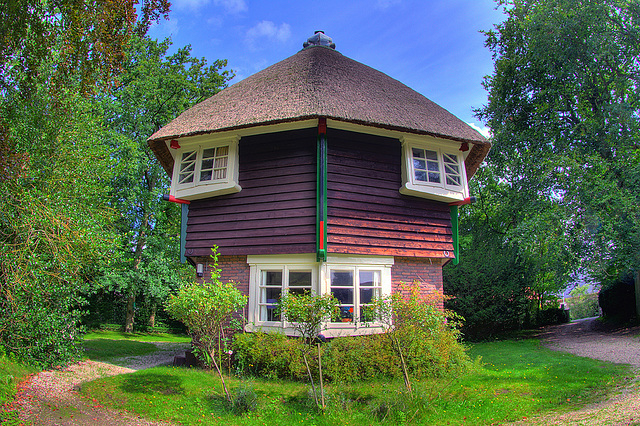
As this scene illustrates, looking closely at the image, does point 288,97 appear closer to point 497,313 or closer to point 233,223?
point 233,223

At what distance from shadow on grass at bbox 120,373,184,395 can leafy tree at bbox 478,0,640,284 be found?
1501 centimetres

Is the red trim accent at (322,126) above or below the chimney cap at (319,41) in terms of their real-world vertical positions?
below

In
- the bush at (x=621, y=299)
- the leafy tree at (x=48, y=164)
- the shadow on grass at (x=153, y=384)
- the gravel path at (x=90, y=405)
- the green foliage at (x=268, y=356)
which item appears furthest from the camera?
the bush at (x=621, y=299)

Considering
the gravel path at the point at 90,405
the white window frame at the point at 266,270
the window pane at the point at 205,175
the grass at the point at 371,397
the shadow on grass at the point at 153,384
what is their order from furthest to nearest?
1. the window pane at the point at 205,175
2. the white window frame at the point at 266,270
3. the shadow on grass at the point at 153,384
4. the grass at the point at 371,397
5. the gravel path at the point at 90,405

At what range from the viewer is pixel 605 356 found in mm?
11281

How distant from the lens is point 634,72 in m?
16.5

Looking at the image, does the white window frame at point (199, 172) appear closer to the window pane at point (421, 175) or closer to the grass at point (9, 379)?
the window pane at point (421, 175)

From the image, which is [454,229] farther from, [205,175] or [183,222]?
[183,222]

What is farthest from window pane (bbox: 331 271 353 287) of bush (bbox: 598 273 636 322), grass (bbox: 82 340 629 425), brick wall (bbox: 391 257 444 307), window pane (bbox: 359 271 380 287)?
bush (bbox: 598 273 636 322)

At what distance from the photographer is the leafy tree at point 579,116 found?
15.1 metres

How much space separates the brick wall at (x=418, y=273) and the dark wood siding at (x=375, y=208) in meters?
0.35

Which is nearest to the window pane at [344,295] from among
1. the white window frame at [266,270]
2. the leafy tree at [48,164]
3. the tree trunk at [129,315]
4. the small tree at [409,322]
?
the white window frame at [266,270]

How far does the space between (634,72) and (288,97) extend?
15.3m

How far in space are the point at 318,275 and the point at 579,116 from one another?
15686 millimetres
